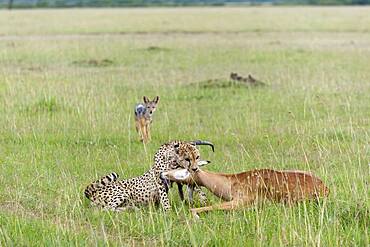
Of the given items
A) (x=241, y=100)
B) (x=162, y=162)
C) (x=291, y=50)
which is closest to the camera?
(x=162, y=162)

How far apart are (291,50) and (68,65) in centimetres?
853

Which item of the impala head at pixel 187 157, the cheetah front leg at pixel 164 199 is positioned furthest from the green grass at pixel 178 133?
the impala head at pixel 187 157

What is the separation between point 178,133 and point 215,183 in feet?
12.9

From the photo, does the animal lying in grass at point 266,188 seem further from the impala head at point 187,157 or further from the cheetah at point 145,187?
the cheetah at point 145,187

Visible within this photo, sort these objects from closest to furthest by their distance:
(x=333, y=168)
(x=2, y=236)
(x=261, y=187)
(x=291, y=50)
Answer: (x=2, y=236) < (x=261, y=187) < (x=333, y=168) < (x=291, y=50)

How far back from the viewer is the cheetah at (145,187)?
7.29m

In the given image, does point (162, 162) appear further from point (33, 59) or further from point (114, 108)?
point (33, 59)

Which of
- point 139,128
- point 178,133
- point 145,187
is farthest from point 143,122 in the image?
point 145,187

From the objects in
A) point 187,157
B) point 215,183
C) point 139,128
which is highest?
point 187,157

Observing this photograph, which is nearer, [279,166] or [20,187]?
[20,187]

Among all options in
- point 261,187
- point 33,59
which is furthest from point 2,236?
point 33,59

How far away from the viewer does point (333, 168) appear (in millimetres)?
8695

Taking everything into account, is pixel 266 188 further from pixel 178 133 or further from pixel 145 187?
pixel 178 133

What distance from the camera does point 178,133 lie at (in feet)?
36.4
